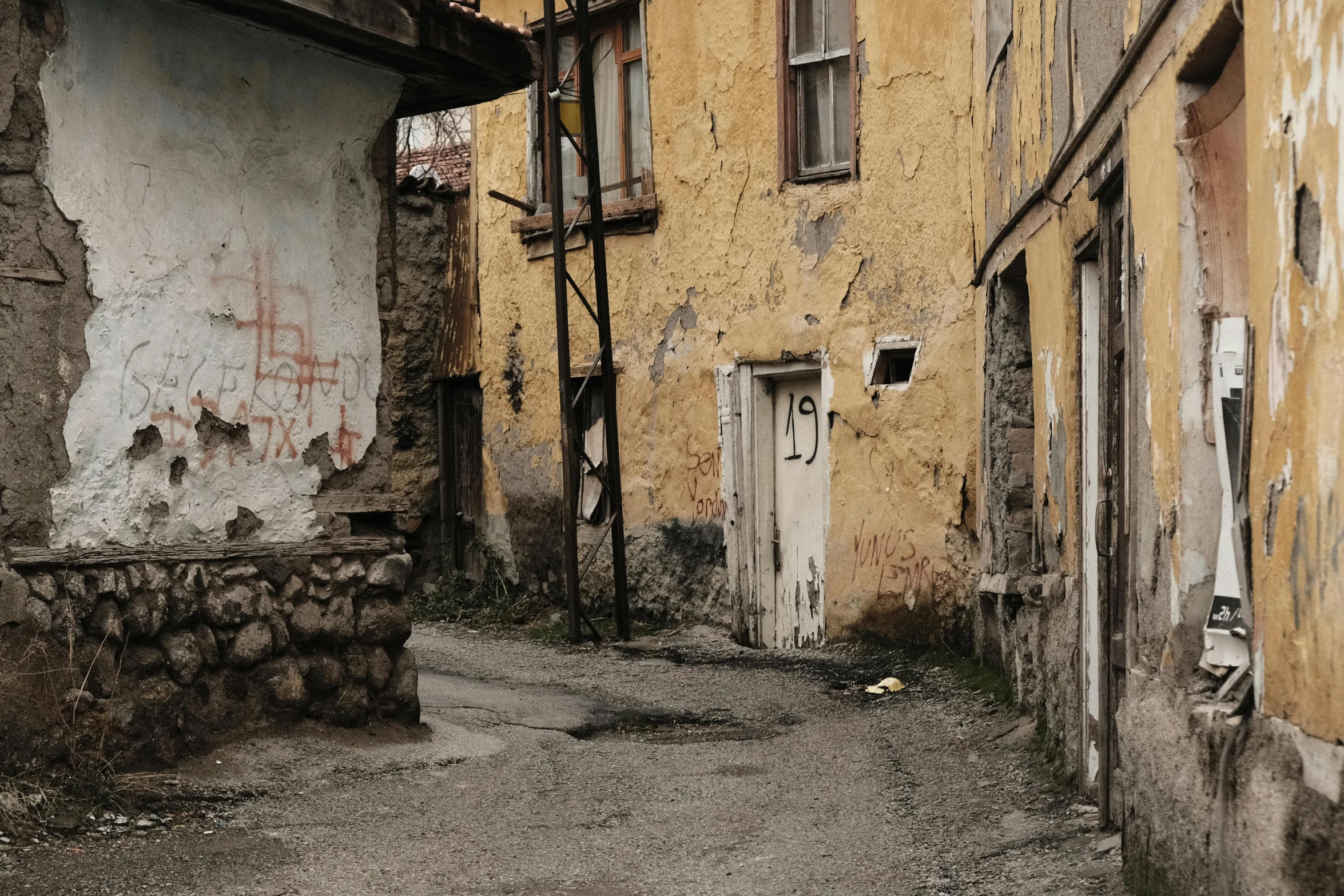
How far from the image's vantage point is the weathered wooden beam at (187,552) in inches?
204

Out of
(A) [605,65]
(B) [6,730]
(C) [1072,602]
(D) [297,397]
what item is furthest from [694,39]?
(B) [6,730]

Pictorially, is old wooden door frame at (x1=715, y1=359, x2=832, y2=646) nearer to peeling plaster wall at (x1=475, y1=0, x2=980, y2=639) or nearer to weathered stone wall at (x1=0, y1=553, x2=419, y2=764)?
peeling plaster wall at (x1=475, y1=0, x2=980, y2=639)

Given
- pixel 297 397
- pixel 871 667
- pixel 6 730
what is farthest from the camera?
pixel 871 667

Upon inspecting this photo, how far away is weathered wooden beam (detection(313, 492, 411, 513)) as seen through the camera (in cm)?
633

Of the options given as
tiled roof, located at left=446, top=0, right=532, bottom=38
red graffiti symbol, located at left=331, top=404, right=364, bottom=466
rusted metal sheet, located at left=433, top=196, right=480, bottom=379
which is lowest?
red graffiti symbol, located at left=331, top=404, right=364, bottom=466

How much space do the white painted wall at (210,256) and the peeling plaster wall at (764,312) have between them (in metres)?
4.01

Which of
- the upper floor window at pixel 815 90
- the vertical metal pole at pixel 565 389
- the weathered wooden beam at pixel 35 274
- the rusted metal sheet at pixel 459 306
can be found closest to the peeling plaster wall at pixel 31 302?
the weathered wooden beam at pixel 35 274

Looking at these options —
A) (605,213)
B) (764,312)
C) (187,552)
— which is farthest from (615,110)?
(187,552)

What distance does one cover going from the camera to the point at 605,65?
1162 centimetres

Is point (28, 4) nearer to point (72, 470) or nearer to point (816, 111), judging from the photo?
point (72, 470)

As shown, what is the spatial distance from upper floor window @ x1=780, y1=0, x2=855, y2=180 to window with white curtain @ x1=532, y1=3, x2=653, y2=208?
1.31m

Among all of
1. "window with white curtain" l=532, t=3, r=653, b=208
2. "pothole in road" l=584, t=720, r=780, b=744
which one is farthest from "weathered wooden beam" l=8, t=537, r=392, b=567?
"window with white curtain" l=532, t=3, r=653, b=208

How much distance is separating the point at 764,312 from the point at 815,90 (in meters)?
1.57

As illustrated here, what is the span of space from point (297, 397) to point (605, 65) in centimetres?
618
